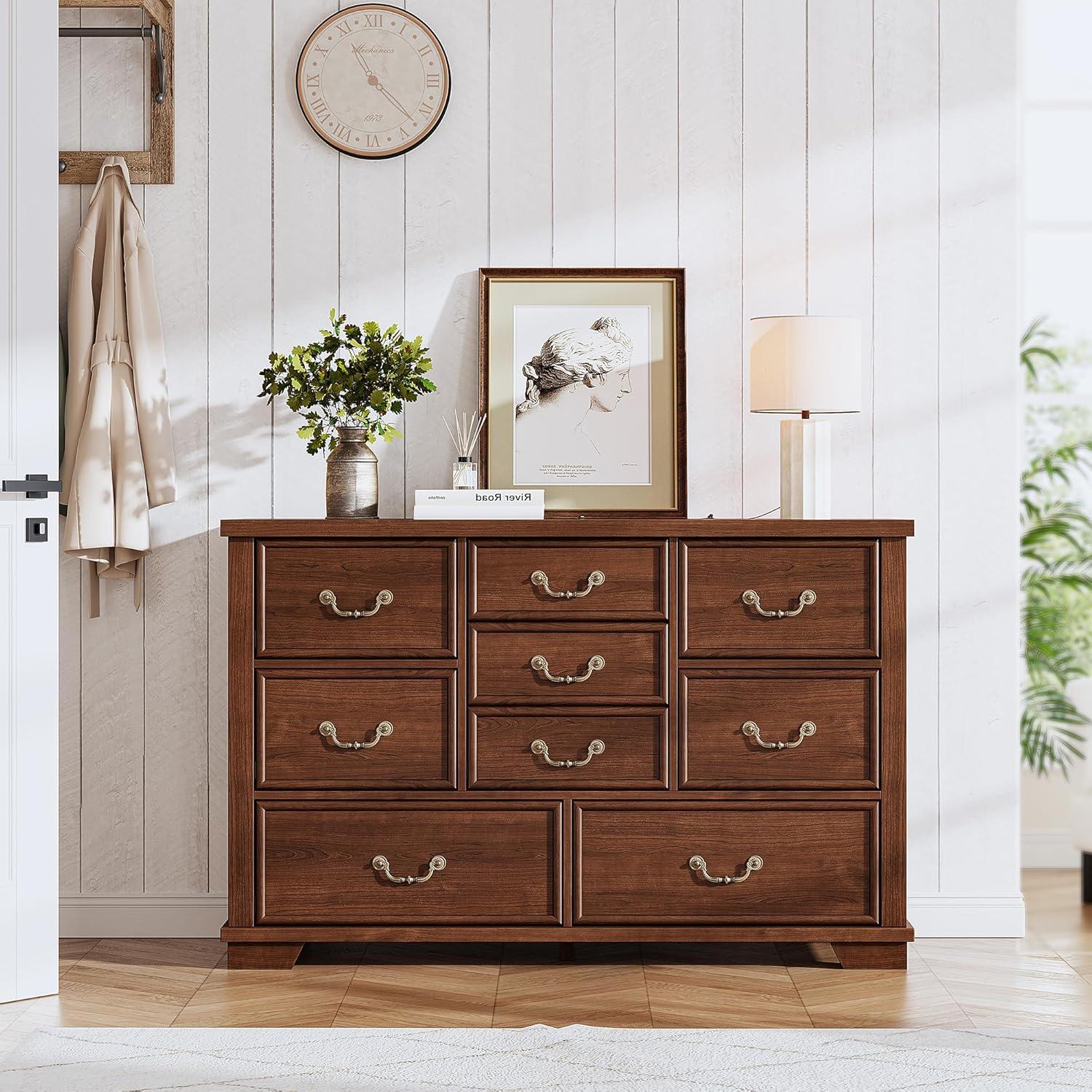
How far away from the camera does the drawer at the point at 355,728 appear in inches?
99.2

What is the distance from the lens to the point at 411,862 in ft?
8.29

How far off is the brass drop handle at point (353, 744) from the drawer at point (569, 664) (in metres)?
0.20

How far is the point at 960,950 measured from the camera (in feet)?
9.14

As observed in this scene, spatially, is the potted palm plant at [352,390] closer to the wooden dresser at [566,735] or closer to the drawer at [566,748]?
the wooden dresser at [566,735]

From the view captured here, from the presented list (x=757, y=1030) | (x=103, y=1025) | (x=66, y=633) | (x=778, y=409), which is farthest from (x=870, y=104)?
(x=103, y=1025)

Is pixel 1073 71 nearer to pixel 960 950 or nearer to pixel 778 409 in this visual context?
pixel 778 409

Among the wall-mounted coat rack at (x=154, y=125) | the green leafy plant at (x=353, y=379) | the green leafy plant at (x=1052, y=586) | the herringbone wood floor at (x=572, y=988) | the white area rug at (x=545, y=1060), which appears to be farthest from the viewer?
the green leafy plant at (x=1052, y=586)

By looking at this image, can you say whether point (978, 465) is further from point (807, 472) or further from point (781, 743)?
point (781, 743)

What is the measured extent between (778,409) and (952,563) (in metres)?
0.65

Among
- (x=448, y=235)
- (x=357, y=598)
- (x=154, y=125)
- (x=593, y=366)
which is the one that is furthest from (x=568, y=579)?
(x=154, y=125)

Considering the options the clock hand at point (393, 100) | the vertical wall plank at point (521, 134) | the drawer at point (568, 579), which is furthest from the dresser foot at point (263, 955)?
the clock hand at point (393, 100)

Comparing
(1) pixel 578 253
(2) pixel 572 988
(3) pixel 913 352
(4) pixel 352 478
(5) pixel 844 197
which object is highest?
A: (5) pixel 844 197

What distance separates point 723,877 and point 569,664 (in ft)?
1.88

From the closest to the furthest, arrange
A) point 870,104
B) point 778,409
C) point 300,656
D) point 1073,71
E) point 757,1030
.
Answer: point 757,1030
point 300,656
point 778,409
point 870,104
point 1073,71
